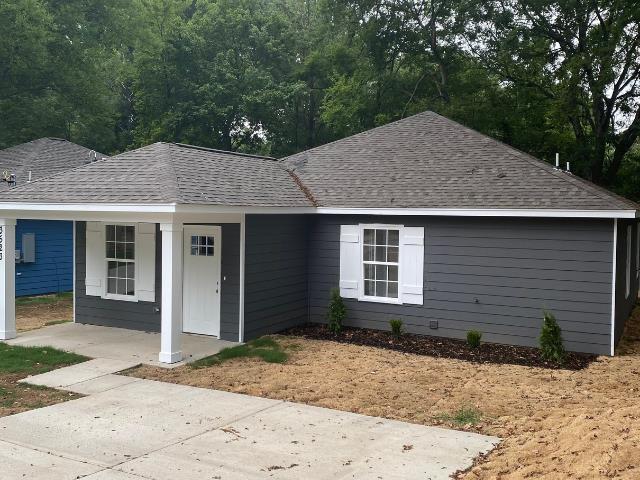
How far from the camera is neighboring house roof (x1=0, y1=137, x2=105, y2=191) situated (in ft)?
58.7

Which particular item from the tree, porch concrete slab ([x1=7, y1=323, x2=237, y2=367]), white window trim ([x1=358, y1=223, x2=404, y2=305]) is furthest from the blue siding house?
the tree

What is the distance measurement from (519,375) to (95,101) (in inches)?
858

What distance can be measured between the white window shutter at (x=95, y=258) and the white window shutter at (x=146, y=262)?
0.93 meters

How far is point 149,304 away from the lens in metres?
11.7

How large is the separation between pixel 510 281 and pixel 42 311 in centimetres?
1070

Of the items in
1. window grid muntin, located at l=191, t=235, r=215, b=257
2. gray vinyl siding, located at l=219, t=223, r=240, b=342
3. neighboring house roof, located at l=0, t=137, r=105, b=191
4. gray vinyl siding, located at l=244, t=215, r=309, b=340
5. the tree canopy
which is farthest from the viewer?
the tree canopy

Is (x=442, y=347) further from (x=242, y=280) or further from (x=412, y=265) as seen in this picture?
(x=242, y=280)

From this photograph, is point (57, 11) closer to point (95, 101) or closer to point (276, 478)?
point (95, 101)

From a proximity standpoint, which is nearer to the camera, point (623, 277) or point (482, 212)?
point (482, 212)

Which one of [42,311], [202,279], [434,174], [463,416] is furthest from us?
[42,311]

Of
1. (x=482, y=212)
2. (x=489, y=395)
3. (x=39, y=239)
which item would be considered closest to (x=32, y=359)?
(x=489, y=395)

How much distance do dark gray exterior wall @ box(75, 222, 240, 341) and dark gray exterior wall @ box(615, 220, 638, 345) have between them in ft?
21.3

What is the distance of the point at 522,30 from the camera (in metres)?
21.4

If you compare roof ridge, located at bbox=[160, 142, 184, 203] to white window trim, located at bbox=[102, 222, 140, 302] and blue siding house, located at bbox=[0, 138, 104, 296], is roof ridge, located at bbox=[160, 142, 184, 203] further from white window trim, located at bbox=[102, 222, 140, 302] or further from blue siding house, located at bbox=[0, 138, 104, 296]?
blue siding house, located at bbox=[0, 138, 104, 296]
